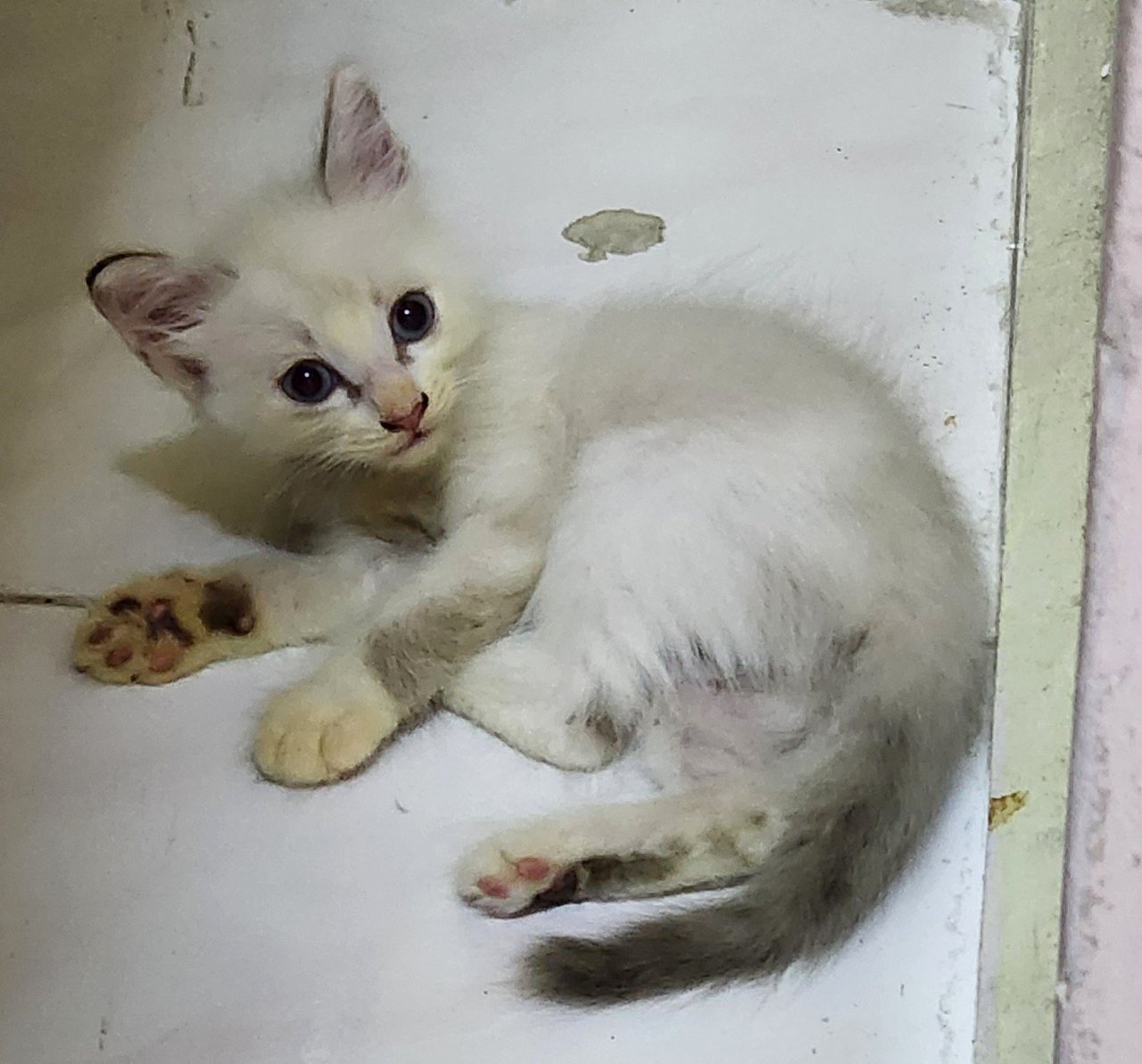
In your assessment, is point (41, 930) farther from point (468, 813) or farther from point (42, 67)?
point (42, 67)

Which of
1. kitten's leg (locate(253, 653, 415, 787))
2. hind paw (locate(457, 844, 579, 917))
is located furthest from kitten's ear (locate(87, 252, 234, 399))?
hind paw (locate(457, 844, 579, 917))

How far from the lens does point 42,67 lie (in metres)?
1.34

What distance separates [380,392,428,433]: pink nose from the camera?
1071 millimetres

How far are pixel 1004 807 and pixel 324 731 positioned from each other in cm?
56

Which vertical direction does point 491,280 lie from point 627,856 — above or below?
above

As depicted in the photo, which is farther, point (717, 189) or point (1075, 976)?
point (717, 189)

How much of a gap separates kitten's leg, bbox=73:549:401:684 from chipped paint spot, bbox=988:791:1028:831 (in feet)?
1.87

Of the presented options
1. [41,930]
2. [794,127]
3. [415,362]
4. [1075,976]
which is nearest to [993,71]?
[794,127]

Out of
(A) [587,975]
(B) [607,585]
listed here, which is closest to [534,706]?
(B) [607,585]

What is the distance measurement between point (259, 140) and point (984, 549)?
81 cm

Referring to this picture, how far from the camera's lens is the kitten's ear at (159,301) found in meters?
1.07

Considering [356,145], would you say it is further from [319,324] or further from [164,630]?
[164,630]

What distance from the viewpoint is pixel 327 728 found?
1.07 meters

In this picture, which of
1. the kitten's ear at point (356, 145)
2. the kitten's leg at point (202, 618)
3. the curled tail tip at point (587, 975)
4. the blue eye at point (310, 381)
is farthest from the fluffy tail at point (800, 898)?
the kitten's ear at point (356, 145)
